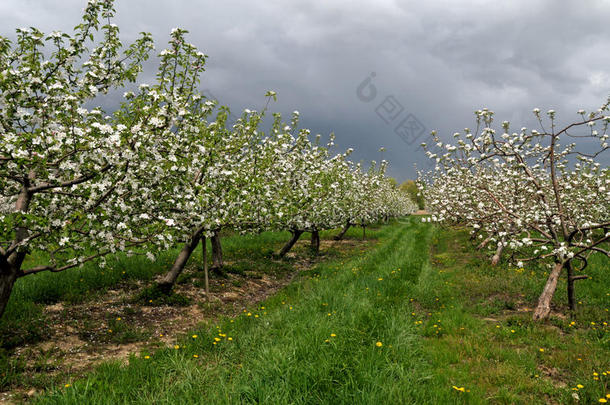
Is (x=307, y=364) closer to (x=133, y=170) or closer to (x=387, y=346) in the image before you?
(x=387, y=346)

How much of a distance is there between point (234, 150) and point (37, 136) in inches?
254

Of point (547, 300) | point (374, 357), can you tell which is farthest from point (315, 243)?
point (374, 357)

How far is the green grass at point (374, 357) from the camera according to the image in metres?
4.96

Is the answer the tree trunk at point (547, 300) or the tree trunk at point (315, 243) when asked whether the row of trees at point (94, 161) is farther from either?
the tree trunk at point (315, 243)

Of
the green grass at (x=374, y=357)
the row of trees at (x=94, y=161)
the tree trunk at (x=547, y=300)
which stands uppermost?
the row of trees at (x=94, y=161)

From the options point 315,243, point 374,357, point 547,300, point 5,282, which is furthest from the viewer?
point 315,243

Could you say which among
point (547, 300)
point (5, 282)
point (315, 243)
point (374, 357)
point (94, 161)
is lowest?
point (374, 357)

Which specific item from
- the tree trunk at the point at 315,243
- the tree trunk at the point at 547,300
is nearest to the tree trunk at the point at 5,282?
the tree trunk at the point at 547,300

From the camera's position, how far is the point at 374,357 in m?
5.84

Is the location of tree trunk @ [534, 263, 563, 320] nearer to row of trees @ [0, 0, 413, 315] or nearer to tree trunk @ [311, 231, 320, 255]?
row of trees @ [0, 0, 413, 315]

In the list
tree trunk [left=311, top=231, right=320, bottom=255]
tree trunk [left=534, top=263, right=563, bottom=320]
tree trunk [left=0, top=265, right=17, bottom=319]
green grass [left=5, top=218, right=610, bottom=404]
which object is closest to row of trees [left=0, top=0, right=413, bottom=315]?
tree trunk [left=0, top=265, right=17, bottom=319]

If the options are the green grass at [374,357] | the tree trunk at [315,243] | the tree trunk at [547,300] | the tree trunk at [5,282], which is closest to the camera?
the green grass at [374,357]

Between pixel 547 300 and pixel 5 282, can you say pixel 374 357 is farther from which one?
pixel 5 282

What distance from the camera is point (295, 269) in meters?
17.2
